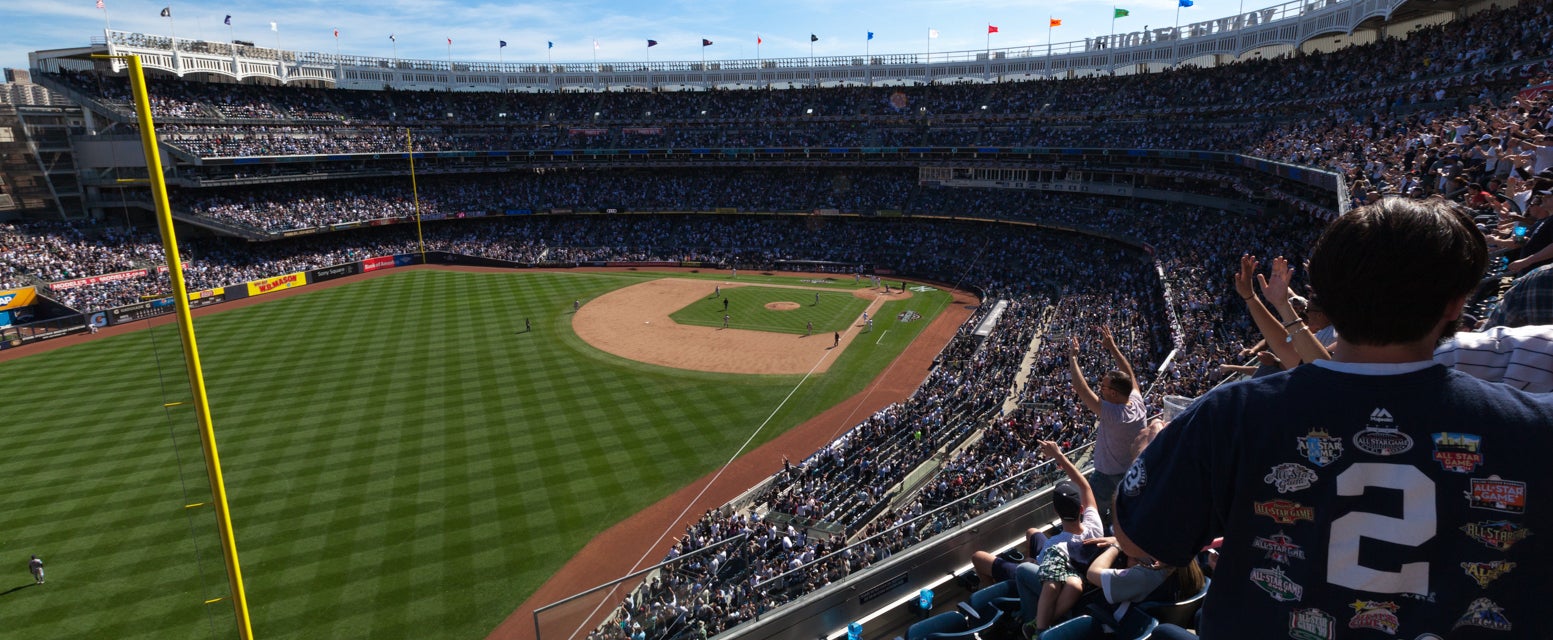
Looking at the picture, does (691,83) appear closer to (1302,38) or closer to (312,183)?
(312,183)

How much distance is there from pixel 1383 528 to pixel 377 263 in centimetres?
6412

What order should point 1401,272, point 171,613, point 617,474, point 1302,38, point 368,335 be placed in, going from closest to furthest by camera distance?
point 1401,272 → point 171,613 → point 617,474 → point 368,335 → point 1302,38

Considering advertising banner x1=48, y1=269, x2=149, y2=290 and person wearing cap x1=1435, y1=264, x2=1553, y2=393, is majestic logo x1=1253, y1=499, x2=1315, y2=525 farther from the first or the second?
advertising banner x1=48, y1=269, x2=149, y2=290

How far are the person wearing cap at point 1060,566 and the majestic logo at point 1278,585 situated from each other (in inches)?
103

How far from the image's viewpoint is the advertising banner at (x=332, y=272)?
52.6m

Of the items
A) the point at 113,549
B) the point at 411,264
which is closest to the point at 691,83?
the point at 411,264

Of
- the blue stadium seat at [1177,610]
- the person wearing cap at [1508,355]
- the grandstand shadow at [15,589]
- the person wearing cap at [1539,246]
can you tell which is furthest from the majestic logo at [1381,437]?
the grandstand shadow at [15,589]

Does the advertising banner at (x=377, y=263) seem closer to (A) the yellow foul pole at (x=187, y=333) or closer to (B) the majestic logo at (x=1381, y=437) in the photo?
(A) the yellow foul pole at (x=187, y=333)

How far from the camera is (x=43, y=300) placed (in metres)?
40.5

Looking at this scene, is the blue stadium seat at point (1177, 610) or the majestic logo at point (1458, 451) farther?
the blue stadium seat at point (1177, 610)

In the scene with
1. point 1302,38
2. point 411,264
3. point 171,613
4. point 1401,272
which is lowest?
point 171,613

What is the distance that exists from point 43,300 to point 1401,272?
56.0 m

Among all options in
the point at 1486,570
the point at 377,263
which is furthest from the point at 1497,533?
the point at 377,263

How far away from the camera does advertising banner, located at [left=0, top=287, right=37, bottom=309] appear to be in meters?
39.1
